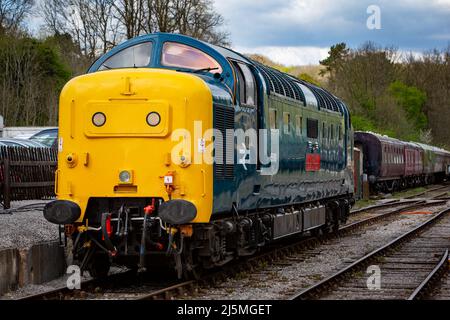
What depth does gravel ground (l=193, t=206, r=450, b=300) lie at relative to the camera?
1173cm

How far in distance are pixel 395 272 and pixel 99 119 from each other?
5.96 metres

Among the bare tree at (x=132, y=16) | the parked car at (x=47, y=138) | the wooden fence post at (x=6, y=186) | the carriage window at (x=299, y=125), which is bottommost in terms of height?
the wooden fence post at (x=6, y=186)

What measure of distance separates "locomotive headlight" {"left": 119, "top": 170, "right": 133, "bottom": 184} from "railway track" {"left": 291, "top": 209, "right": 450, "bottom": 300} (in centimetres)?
265

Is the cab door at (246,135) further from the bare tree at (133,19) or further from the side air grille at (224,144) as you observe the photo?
the bare tree at (133,19)

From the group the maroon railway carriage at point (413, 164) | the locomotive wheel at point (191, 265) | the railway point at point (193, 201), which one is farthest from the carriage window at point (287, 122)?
the maroon railway carriage at point (413, 164)

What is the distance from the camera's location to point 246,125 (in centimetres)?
1308

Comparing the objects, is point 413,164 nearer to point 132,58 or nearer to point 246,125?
point 246,125

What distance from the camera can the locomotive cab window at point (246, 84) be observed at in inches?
513

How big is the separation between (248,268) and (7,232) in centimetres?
412

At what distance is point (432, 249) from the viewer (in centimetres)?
1797

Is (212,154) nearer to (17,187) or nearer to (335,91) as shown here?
(17,187)

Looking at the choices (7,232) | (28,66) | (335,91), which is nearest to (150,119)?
(7,232)

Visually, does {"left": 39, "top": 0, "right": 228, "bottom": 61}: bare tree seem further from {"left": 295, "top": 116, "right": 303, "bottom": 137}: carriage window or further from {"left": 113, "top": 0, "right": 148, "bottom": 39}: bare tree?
{"left": 295, "top": 116, "right": 303, "bottom": 137}: carriage window

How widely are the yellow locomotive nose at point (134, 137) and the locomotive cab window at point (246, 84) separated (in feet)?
5.35
